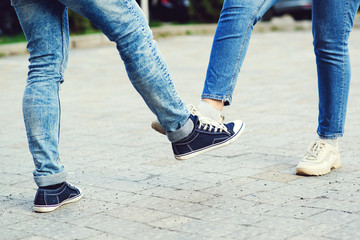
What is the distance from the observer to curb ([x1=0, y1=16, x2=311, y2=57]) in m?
11.4

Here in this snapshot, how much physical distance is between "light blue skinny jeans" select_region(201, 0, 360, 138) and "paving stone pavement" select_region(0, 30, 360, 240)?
1.14ft

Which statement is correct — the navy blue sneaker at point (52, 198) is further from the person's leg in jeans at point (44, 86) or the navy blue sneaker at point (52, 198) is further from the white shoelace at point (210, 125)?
the white shoelace at point (210, 125)

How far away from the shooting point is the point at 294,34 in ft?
45.1

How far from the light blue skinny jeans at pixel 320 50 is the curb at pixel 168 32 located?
27.0ft

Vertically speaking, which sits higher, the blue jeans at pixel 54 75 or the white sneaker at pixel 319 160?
the blue jeans at pixel 54 75

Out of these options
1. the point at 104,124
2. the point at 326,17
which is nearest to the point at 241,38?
the point at 326,17

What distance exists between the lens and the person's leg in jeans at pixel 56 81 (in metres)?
2.96

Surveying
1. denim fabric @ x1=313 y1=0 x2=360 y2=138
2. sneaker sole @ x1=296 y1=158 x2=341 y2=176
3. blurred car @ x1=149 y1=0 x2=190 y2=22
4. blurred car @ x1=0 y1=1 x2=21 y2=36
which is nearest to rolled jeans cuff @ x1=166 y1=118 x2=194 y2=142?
sneaker sole @ x1=296 y1=158 x2=341 y2=176

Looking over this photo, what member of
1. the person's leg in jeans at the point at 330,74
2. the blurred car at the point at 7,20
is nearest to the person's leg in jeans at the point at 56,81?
the person's leg in jeans at the point at 330,74

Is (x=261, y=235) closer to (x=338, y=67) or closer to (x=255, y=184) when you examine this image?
(x=255, y=184)

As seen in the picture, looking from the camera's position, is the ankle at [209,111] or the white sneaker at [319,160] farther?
the white sneaker at [319,160]

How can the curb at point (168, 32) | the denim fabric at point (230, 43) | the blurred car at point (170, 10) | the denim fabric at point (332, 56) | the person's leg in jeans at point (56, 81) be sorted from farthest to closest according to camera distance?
the blurred car at point (170, 10) < the curb at point (168, 32) < the denim fabric at point (332, 56) < the denim fabric at point (230, 43) < the person's leg in jeans at point (56, 81)

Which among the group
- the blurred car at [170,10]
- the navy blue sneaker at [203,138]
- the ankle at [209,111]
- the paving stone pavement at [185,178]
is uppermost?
the ankle at [209,111]

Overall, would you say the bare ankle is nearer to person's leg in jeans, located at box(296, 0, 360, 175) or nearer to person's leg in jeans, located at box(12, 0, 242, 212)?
person's leg in jeans, located at box(12, 0, 242, 212)
